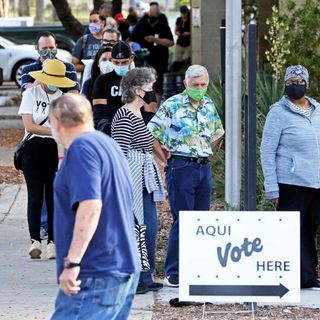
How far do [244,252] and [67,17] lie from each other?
1617 centimetres

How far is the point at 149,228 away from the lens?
8234 millimetres

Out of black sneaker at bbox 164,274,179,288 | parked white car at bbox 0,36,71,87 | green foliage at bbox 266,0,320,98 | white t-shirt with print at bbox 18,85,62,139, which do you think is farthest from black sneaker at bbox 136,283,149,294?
parked white car at bbox 0,36,71,87

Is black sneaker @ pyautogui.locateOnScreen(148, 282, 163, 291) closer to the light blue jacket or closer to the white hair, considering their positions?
the light blue jacket

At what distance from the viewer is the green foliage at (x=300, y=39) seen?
41.5ft

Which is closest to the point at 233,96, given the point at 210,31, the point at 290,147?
the point at 290,147

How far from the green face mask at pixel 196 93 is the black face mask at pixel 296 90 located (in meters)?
0.65

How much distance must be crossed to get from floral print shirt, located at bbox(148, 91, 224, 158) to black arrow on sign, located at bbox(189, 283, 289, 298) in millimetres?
1349

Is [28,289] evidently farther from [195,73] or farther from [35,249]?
[195,73]

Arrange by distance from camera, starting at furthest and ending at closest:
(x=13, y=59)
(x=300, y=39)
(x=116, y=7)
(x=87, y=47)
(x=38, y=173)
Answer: (x=13, y=59), (x=116, y=7), (x=300, y=39), (x=87, y=47), (x=38, y=173)

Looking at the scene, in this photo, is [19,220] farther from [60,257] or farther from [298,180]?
[60,257]

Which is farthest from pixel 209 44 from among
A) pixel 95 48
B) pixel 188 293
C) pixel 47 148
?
pixel 188 293

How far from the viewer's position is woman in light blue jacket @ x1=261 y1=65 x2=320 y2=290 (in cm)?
796

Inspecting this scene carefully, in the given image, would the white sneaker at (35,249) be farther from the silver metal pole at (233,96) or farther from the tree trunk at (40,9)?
the tree trunk at (40,9)

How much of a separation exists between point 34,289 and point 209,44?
13492mm
